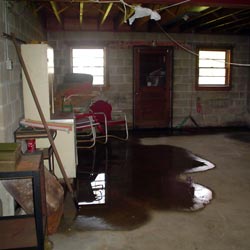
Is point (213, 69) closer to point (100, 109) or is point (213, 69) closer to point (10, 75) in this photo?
point (100, 109)

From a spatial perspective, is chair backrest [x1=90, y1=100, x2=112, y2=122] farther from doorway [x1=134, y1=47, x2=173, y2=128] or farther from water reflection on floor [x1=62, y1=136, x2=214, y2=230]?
doorway [x1=134, y1=47, x2=173, y2=128]

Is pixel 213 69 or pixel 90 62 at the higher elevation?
pixel 90 62

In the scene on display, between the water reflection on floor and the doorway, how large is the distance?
192 centimetres

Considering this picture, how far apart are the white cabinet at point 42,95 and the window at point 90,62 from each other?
10.7 feet

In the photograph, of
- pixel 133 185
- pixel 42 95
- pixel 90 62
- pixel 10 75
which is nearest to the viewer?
pixel 10 75

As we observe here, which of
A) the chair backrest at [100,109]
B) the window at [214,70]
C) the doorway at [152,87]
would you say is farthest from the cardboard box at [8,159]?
the window at [214,70]

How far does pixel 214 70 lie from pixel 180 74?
0.88 m

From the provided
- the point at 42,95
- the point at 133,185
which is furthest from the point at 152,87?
the point at 42,95

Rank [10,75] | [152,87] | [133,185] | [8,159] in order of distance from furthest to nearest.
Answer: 1. [152,87]
2. [133,185]
3. [10,75]
4. [8,159]

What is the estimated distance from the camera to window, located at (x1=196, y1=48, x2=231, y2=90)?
23.9ft

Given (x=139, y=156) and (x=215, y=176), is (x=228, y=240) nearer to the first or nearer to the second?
(x=215, y=176)

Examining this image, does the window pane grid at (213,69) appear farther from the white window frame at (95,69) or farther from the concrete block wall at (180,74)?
the white window frame at (95,69)

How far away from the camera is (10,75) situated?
2.99m

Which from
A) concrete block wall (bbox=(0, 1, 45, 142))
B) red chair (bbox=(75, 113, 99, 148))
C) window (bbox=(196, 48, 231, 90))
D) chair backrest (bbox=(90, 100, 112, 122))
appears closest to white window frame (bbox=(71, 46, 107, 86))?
chair backrest (bbox=(90, 100, 112, 122))
